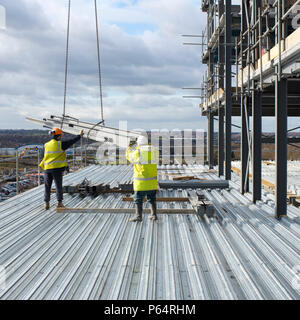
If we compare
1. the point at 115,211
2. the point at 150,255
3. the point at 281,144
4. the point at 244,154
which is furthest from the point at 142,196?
the point at 244,154

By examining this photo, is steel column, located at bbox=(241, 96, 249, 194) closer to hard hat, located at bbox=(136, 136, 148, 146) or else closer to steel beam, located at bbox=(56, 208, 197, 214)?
steel beam, located at bbox=(56, 208, 197, 214)

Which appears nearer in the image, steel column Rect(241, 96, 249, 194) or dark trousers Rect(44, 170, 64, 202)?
dark trousers Rect(44, 170, 64, 202)

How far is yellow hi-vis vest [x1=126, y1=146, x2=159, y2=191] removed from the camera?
556 cm

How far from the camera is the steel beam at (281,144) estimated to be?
539cm

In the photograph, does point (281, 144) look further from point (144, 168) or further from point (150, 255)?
point (150, 255)

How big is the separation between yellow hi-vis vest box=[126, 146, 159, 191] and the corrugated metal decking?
667mm

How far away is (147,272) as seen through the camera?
11.4ft

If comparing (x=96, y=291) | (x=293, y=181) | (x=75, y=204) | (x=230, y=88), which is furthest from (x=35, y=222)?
(x=293, y=181)

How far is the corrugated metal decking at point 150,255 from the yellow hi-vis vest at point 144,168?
667 mm

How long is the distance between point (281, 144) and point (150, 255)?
123 inches

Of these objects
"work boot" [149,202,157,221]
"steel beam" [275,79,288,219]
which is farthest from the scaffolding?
"work boot" [149,202,157,221]

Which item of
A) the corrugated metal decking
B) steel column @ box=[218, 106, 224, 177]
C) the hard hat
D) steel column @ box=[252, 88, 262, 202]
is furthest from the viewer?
steel column @ box=[218, 106, 224, 177]

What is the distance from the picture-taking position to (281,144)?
5.45 metres

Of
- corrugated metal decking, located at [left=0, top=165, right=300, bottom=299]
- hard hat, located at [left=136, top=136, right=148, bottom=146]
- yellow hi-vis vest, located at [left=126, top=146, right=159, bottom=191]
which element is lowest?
corrugated metal decking, located at [left=0, top=165, right=300, bottom=299]
